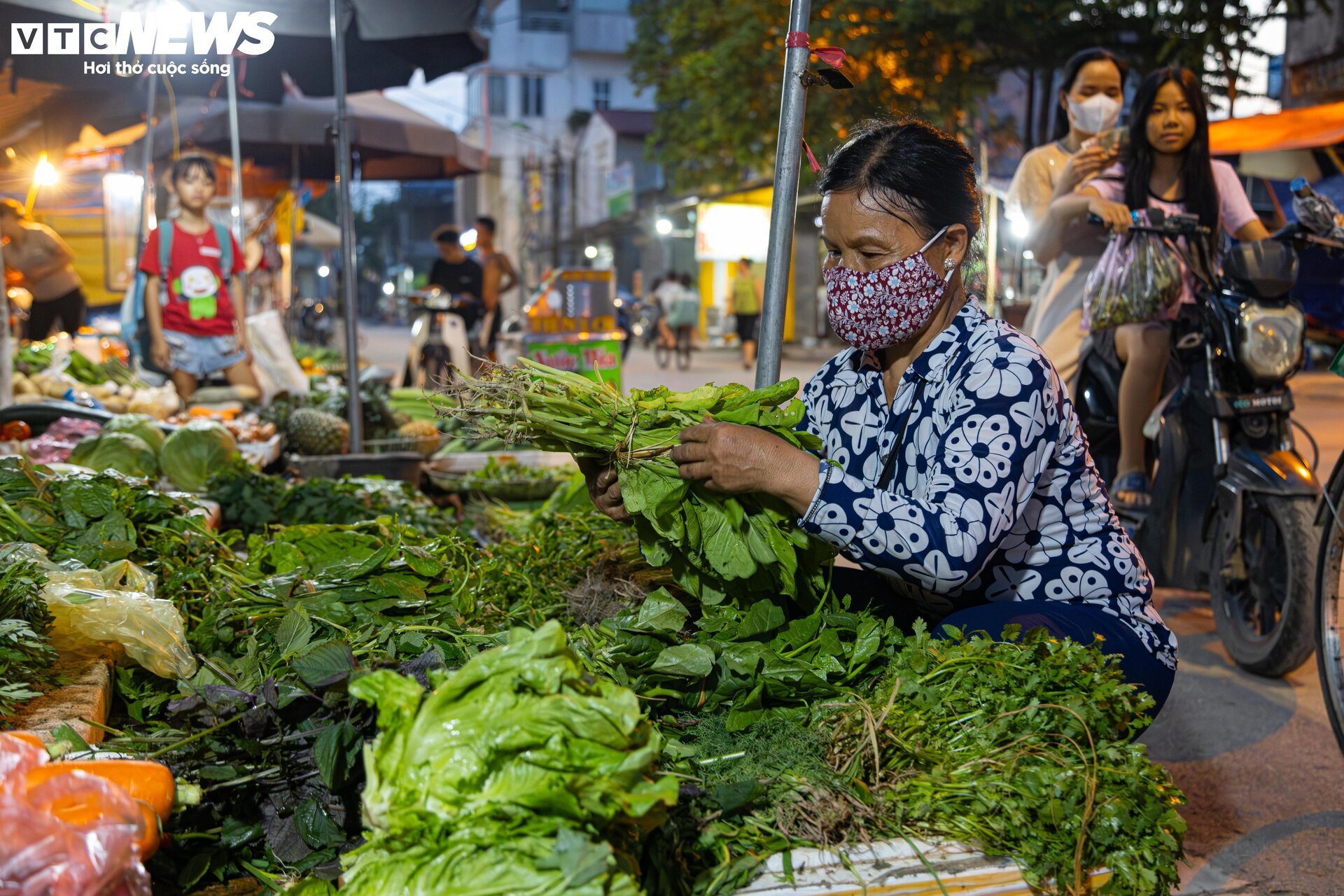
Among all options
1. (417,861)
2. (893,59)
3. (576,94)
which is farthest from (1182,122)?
(576,94)

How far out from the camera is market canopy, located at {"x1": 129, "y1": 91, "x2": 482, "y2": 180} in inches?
430

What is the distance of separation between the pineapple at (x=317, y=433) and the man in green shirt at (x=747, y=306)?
45.6ft

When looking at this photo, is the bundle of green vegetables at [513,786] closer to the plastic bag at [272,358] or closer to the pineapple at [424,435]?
the pineapple at [424,435]

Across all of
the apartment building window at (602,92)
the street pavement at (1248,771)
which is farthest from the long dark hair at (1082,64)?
Answer: the apartment building window at (602,92)

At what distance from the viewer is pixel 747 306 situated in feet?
67.7

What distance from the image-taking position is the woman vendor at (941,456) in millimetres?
1979

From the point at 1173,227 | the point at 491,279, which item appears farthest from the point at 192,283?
the point at 1173,227

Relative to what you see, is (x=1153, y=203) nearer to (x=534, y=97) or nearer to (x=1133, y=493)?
(x=1133, y=493)

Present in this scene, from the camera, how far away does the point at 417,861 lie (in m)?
1.32

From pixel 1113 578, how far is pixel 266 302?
61.2ft

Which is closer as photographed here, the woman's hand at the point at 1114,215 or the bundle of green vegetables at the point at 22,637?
the bundle of green vegetables at the point at 22,637

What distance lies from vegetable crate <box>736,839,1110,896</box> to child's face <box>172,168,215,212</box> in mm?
6678

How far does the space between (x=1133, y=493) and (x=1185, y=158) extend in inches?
56.5

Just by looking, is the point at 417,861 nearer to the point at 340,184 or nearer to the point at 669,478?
the point at 669,478
